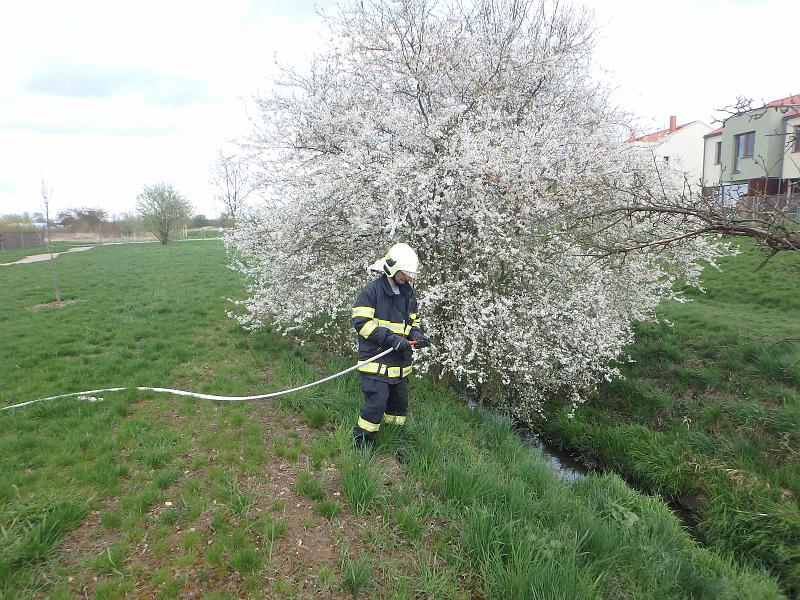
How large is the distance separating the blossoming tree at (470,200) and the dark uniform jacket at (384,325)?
101cm

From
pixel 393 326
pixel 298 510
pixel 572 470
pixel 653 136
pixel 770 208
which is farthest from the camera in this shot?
pixel 653 136

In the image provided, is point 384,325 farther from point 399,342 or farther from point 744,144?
point 744,144

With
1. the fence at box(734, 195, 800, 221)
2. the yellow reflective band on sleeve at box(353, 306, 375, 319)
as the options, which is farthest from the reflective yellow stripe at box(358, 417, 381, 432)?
the fence at box(734, 195, 800, 221)

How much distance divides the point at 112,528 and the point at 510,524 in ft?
9.32

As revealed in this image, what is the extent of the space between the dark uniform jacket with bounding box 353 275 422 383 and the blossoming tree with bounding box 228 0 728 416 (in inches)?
39.7

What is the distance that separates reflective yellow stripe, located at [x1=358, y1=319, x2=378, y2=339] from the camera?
390cm

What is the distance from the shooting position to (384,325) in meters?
4.03

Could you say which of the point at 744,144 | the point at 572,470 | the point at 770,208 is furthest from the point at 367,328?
the point at 744,144

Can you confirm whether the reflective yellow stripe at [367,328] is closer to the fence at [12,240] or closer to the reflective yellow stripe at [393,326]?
the reflective yellow stripe at [393,326]

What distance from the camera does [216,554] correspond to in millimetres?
2824

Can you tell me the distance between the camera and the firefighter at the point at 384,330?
3.94 meters

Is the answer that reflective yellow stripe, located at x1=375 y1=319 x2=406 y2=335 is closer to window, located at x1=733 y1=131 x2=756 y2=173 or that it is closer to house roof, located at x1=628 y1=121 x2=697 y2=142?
house roof, located at x1=628 y1=121 x2=697 y2=142

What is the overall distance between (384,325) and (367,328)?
0.19 meters

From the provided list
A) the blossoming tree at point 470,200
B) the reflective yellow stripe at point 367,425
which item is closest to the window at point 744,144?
the blossoming tree at point 470,200
